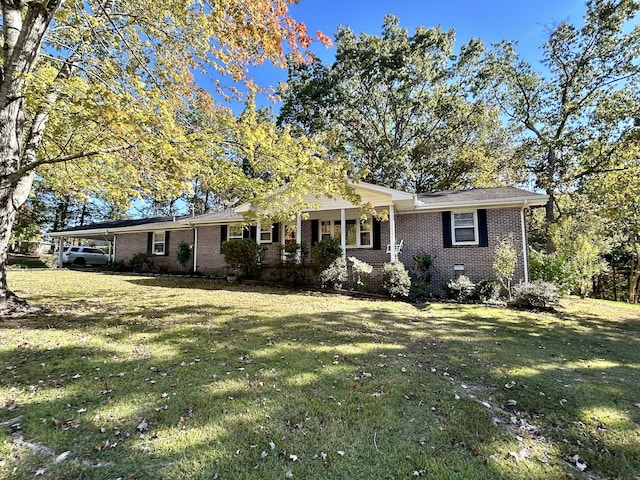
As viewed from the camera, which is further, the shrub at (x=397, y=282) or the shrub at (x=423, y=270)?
the shrub at (x=423, y=270)

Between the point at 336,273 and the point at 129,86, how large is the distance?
777 centimetres

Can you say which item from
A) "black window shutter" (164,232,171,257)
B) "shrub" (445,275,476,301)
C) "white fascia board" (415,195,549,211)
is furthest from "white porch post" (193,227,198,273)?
"shrub" (445,275,476,301)

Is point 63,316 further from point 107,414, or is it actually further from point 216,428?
point 216,428

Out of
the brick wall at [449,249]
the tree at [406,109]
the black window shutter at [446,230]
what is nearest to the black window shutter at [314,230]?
the brick wall at [449,249]

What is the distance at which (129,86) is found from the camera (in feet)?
23.0

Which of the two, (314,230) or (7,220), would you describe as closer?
(7,220)

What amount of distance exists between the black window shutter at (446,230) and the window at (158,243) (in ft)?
49.9

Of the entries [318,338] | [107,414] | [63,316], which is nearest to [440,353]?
[318,338]

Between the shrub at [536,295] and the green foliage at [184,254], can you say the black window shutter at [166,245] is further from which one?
the shrub at [536,295]

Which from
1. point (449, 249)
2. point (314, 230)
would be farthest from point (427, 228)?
point (314, 230)

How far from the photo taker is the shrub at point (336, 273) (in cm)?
1122

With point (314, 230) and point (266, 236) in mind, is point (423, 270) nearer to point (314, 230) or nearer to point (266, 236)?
point (314, 230)

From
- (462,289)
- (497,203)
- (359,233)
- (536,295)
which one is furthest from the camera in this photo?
(359,233)

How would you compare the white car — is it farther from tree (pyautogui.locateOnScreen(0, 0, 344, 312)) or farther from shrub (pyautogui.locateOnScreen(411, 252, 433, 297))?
shrub (pyautogui.locateOnScreen(411, 252, 433, 297))
